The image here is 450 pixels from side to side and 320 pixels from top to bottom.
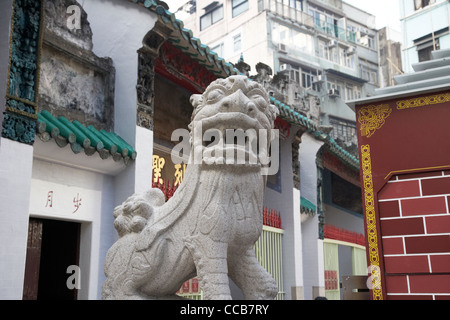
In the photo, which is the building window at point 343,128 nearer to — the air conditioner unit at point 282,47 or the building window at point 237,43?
the air conditioner unit at point 282,47

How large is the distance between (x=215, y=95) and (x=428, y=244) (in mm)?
2060

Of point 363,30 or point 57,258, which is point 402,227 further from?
point 363,30

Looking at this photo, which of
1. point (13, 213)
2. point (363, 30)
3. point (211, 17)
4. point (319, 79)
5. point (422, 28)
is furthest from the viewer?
point (363, 30)

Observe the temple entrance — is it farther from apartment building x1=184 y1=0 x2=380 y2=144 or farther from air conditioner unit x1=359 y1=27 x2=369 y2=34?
air conditioner unit x1=359 y1=27 x2=369 y2=34

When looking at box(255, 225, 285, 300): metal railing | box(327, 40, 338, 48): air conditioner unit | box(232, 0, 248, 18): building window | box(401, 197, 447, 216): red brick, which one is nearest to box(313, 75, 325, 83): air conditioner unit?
box(327, 40, 338, 48): air conditioner unit

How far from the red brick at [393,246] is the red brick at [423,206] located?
9.1 inches

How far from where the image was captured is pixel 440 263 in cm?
366

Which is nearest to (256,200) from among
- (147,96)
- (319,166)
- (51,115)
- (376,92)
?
(376,92)

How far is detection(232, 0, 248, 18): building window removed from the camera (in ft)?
70.8

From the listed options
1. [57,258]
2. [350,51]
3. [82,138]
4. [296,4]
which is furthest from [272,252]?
[350,51]

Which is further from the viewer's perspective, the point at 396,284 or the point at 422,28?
the point at 422,28

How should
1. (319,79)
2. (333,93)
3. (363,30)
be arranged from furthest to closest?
(363,30), (319,79), (333,93)
